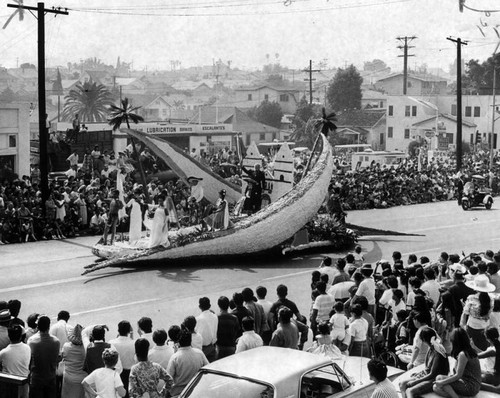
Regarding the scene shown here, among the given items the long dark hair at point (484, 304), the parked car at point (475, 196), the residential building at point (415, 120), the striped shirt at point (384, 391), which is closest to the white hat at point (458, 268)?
the long dark hair at point (484, 304)

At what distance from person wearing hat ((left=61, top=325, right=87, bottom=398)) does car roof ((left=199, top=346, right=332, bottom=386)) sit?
2.08 m

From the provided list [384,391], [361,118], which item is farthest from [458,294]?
[361,118]

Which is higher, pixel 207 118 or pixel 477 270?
pixel 207 118

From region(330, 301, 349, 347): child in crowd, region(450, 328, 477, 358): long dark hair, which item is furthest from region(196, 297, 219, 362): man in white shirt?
region(450, 328, 477, 358): long dark hair

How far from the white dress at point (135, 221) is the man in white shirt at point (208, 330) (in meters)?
11.1

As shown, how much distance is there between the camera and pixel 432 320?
40.9ft

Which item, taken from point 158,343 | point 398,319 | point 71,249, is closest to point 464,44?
point 71,249

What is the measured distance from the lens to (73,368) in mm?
10125

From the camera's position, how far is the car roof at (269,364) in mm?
8602

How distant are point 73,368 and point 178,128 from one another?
4445cm

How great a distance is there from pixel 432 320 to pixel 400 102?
74.0 meters

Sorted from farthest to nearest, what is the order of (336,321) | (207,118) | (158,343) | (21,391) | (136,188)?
(207,118), (136,188), (336,321), (158,343), (21,391)

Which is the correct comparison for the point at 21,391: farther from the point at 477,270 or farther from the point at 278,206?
the point at 278,206

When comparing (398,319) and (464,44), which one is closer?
(398,319)
